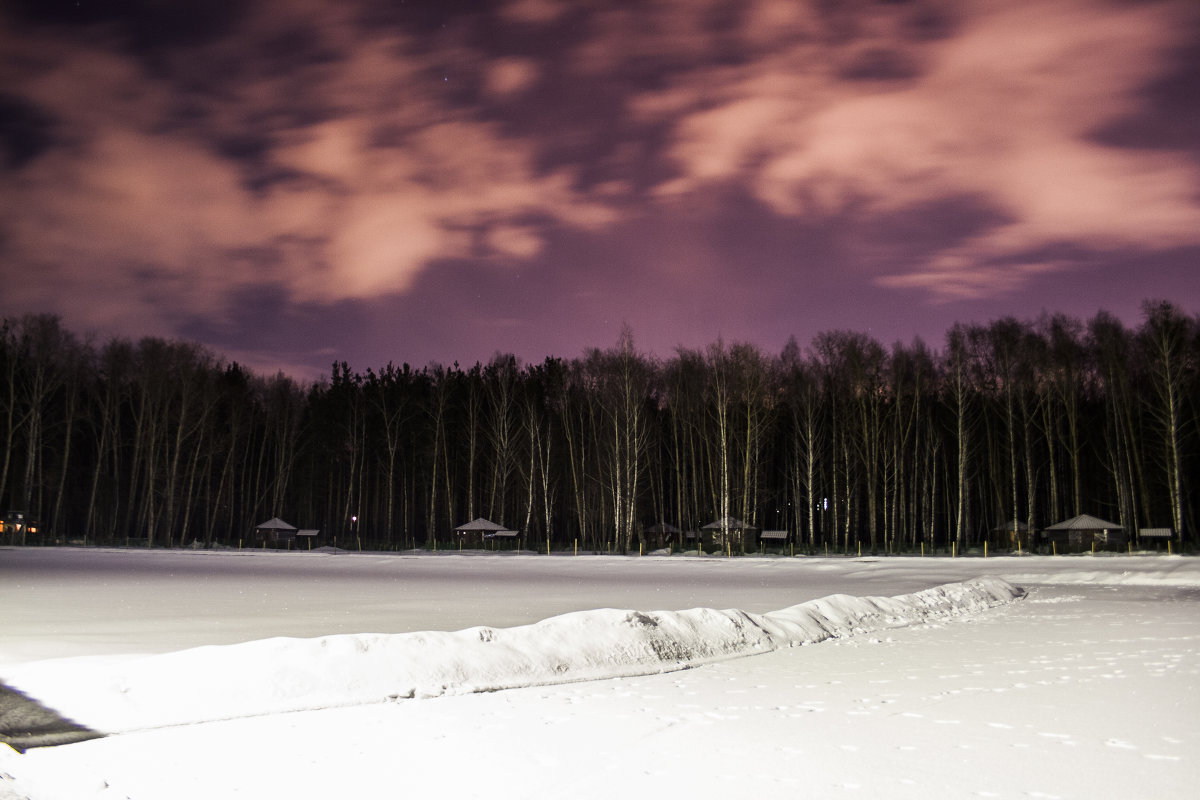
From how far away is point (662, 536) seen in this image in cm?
6519

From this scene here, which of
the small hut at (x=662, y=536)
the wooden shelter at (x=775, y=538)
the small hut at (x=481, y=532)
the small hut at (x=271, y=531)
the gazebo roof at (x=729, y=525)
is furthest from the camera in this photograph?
the small hut at (x=271, y=531)

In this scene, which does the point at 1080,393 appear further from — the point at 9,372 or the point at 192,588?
the point at 9,372

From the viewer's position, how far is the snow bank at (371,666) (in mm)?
7836

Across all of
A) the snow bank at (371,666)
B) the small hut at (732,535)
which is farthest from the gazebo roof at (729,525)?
the snow bank at (371,666)

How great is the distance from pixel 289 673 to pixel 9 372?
2723 inches

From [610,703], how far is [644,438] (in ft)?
184

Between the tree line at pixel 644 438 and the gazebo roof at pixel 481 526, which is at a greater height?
the tree line at pixel 644 438

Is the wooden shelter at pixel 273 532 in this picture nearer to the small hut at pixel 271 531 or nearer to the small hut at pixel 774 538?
the small hut at pixel 271 531

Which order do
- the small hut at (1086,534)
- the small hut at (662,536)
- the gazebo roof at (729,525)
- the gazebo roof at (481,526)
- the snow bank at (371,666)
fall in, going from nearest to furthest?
the snow bank at (371,666) < the small hut at (1086,534) < the gazebo roof at (729,525) < the gazebo roof at (481,526) < the small hut at (662,536)

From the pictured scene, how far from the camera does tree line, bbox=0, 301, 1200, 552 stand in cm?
5584

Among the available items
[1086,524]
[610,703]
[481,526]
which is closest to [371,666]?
[610,703]

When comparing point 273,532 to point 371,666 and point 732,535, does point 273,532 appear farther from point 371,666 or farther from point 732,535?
point 371,666

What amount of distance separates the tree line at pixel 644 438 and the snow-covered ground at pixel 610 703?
3783 centimetres

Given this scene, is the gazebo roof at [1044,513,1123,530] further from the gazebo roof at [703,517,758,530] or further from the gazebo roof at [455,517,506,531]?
the gazebo roof at [455,517,506,531]
